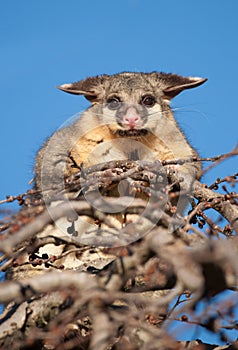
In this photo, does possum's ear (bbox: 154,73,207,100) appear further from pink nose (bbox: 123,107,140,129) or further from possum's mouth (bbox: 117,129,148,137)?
possum's mouth (bbox: 117,129,148,137)

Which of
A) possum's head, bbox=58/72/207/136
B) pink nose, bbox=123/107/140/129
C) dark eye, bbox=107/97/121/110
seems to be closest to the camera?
pink nose, bbox=123/107/140/129

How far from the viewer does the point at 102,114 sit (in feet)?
30.8

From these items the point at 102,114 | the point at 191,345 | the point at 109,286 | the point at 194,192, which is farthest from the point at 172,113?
the point at 109,286

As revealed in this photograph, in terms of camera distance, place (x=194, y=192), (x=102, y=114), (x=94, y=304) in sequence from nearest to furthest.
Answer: (x=94, y=304) → (x=194, y=192) → (x=102, y=114)

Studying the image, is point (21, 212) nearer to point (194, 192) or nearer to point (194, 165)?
point (194, 192)

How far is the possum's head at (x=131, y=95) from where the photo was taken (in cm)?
898

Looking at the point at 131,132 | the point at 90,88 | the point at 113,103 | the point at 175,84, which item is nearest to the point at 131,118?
the point at 131,132

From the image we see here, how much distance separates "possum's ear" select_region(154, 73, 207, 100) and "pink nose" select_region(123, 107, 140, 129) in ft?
2.98

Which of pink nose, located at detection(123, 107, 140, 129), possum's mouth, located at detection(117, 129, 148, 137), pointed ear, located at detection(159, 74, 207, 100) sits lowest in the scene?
possum's mouth, located at detection(117, 129, 148, 137)

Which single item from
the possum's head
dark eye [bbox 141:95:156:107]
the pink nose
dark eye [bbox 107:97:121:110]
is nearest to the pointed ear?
the possum's head

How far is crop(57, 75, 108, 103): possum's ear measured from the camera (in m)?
9.45

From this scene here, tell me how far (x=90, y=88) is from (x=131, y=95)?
64 cm

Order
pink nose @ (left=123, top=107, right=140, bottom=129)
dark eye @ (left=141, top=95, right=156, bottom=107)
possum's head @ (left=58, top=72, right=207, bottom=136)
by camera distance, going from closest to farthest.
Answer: pink nose @ (left=123, top=107, right=140, bottom=129) → possum's head @ (left=58, top=72, right=207, bottom=136) → dark eye @ (left=141, top=95, right=156, bottom=107)

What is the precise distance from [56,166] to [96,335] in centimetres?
478
